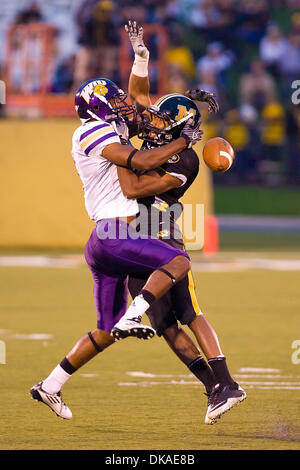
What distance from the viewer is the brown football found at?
602 cm

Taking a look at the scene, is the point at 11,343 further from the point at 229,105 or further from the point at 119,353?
the point at 229,105

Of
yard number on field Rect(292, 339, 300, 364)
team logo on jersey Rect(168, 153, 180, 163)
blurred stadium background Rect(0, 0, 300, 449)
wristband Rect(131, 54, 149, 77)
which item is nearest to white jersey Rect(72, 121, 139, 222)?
team logo on jersey Rect(168, 153, 180, 163)

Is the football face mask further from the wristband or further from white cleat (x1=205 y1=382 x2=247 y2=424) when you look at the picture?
white cleat (x1=205 y1=382 x2=247 y2=424)

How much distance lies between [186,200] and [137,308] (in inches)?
347

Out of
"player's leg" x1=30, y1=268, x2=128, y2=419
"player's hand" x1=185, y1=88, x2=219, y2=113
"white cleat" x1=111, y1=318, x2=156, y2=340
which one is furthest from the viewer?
"player's hand" x1=185, y1=88, x2=219, y2=113

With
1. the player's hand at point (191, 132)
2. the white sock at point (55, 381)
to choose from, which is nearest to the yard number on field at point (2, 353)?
the white sock at point (55, 381)

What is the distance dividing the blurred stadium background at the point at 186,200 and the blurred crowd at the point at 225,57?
0.02 metres

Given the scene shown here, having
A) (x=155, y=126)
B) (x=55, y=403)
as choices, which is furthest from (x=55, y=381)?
(x=155, y=126)

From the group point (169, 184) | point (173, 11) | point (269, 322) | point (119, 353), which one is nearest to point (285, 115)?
point (173, 11)

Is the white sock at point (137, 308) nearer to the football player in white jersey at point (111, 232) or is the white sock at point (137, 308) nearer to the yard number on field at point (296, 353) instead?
the football player in white jersey at point (111, 232)

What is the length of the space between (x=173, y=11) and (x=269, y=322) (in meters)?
11.2

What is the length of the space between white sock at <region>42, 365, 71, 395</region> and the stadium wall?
823cm

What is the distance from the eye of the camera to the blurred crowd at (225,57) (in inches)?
643

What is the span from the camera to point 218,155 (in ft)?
19.8
